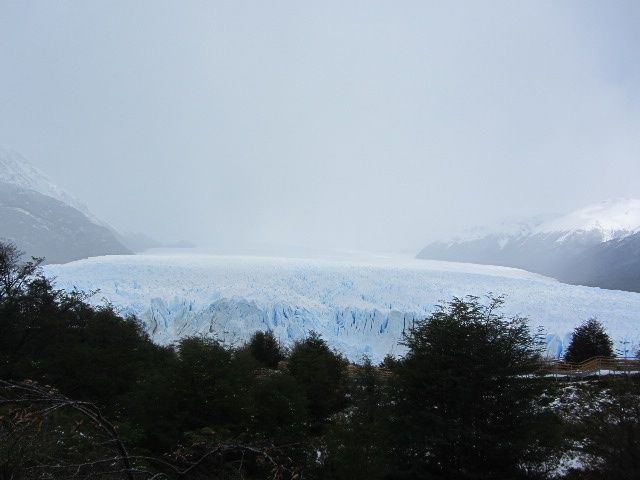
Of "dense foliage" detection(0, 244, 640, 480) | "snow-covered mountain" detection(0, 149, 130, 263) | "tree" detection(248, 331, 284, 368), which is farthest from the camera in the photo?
"snow-covered mountain" detection(0, 149, 130, 263)

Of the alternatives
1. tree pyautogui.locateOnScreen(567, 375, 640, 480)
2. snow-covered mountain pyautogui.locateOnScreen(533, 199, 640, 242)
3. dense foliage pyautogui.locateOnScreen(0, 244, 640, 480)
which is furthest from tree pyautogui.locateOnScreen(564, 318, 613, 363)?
snow-covered mountain pyautogui.locateOnScreen(533, 199, 640, 242)

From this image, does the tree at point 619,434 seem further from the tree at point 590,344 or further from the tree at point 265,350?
the tree at point 265,350

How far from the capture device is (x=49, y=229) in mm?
123750

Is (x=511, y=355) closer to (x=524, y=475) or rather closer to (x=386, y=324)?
(x=524, y=475)

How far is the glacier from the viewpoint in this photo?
35.5 m

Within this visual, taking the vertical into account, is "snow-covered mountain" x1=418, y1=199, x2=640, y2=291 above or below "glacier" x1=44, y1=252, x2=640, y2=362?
above

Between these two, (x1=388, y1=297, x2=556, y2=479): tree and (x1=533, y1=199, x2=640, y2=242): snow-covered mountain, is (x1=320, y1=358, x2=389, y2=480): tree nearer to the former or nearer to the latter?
(x1=388, y1=297, x2=556, y2=479): tree

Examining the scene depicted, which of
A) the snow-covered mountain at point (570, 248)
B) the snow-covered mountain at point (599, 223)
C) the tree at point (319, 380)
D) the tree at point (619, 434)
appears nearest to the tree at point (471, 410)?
the tree at point (619, 434)

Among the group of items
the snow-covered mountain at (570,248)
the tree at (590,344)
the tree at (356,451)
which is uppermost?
the snow-covered mountain at (570,248)

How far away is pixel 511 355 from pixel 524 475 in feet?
8.87

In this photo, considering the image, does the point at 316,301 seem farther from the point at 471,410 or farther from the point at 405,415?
the point at 471,410

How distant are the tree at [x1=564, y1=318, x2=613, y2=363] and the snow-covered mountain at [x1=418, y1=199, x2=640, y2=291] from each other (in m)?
55.8

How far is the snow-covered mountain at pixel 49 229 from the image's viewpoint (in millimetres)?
115188

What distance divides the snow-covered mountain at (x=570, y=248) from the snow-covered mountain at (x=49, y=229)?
103 meters
